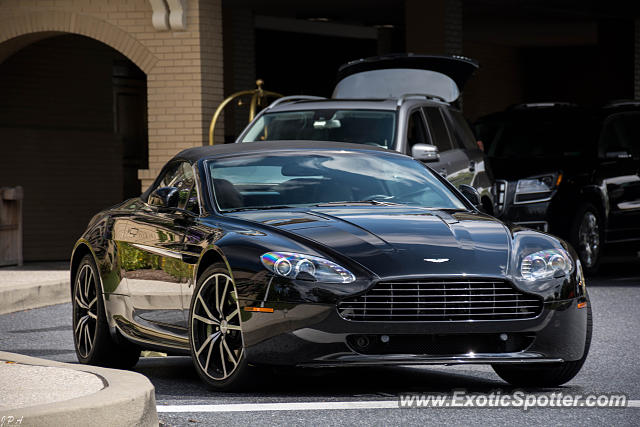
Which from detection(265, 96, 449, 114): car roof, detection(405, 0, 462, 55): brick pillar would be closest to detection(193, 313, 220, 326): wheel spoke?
detection(265, 96, 449, 114): car roof

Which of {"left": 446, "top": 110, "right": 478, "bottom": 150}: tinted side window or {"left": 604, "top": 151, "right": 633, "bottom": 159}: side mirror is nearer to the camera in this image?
{"left": 446, "top": 110, "right": 478, "bottom": 150}: tinted side window

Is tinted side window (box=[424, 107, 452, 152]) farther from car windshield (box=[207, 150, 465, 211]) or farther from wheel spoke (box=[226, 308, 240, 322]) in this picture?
wheel spoke (box=[226, 308, 240, 322])

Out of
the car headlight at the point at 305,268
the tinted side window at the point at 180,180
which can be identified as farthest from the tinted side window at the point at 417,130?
the car headlight at the point at 305,268

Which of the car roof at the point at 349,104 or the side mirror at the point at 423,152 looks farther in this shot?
the car roof at the point at 349,104

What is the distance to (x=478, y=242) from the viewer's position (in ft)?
23.8

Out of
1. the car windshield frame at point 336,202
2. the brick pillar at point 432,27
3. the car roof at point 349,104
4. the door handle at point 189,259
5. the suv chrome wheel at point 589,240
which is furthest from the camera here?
the brick pillar at point 432,27

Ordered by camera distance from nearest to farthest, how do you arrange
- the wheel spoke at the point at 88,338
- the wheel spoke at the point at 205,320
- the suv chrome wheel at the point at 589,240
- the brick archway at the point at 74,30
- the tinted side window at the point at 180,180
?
the wheel spoke at the point at 205,320, the tinted side window at the point at 180,180, the wheel spoke at the point at 88,338, the suv chrome wheel at the point at 589,240, the brick archway at the point at 74,30

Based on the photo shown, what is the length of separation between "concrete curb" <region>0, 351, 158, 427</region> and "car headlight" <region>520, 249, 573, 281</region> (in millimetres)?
2104

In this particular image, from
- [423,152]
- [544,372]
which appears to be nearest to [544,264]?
[544,372]

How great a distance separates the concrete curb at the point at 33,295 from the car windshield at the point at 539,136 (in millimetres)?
5527

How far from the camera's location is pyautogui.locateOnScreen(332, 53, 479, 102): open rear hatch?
15469 mm

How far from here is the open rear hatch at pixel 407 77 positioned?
15.5m

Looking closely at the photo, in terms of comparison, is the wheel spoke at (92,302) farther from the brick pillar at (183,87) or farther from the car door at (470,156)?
the brick pillar at (183,87)

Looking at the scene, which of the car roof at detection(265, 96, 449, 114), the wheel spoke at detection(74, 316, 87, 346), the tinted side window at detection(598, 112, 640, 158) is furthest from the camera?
the tinted side window at detection(598, 112, 640, 158)
